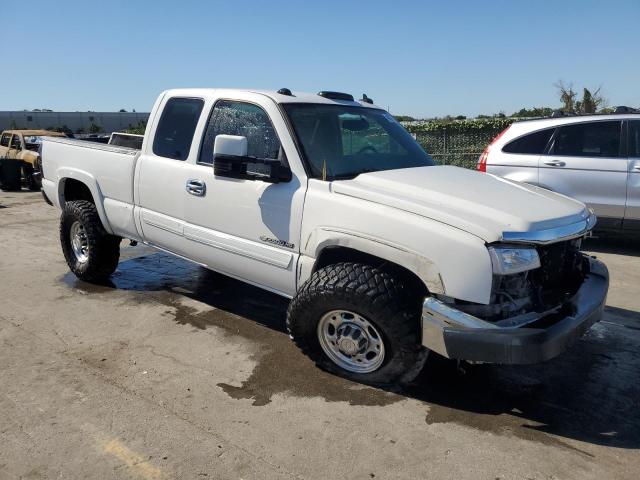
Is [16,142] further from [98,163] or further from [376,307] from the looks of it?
[376,307]

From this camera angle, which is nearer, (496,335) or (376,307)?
(496,335)

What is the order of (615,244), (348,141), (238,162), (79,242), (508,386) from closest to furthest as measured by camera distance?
1. (508,386)
2. (238,162)
3. (348,141)
4. (79,242)
5. (615,244)

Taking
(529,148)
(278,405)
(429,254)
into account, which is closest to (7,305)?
(278,405)

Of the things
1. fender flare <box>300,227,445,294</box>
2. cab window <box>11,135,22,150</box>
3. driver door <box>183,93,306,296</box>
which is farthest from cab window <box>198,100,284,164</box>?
cab window <box>11,135,22,150</box>

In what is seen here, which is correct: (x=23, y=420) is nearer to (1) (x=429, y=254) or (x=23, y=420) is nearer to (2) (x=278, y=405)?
(2) (x=278, y=405)

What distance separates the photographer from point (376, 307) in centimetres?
331

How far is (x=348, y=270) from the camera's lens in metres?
3.49

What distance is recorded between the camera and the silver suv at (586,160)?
23.3 ft

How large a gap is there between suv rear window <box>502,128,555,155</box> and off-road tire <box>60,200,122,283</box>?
5.43 meters

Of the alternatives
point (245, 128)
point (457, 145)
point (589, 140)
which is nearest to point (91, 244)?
point (245, 128)

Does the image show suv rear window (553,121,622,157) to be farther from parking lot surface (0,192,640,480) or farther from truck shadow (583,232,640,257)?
parking lot surface (0,192,640,480)

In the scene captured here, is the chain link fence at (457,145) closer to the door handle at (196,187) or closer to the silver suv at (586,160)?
the silver suv at (586,160)

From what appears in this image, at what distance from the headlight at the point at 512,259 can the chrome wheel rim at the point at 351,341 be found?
0.88m

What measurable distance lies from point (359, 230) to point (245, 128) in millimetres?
1441
